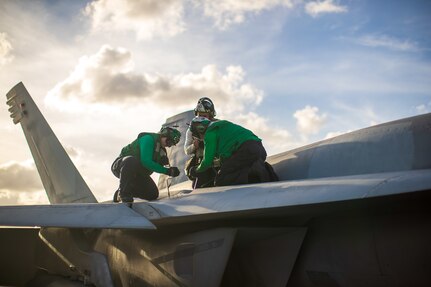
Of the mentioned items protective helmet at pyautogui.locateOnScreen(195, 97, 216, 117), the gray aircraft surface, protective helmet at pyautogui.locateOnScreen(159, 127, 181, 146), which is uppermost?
protective helmet at pyautogui.locateOnScreen(195, 97, 216, 117)

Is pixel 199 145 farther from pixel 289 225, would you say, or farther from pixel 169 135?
pixel 289 225

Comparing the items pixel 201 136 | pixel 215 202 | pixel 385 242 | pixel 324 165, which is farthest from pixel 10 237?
pixel 385 242

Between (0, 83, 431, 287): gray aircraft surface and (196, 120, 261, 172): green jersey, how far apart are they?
512 millimetres

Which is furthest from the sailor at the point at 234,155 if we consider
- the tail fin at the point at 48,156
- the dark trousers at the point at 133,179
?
the tail fin at the point at 48,156

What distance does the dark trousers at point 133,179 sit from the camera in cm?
581

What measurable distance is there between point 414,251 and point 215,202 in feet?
6.06

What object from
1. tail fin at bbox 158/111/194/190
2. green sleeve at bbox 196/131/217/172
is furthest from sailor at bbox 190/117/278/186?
tail fin at bbox 158/111/194/190

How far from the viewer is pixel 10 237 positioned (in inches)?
268

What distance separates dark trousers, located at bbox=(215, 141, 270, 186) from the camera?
5074 millimetres

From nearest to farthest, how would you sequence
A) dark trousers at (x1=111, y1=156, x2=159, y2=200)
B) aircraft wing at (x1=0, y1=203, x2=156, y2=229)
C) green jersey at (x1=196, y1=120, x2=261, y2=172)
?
1. aircraft wing at (x1=0, y1=203, x2=156, y2=229)
2. green jersey at (x1=196, y1=120, x2=261, y2=172)
3. dark trousers at (x1=111, y1=156, x2=159, y2=200)

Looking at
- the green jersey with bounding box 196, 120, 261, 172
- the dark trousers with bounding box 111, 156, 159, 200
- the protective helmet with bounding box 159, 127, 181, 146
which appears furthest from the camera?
the protective helmet with bounding box 159, 127, 181, 146

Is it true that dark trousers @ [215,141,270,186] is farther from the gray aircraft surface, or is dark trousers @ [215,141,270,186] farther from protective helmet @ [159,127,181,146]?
protective helmet @ [159,127,181,146]

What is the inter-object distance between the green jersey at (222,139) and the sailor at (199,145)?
0.40 metres

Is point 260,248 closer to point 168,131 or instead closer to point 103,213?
point 103,213
